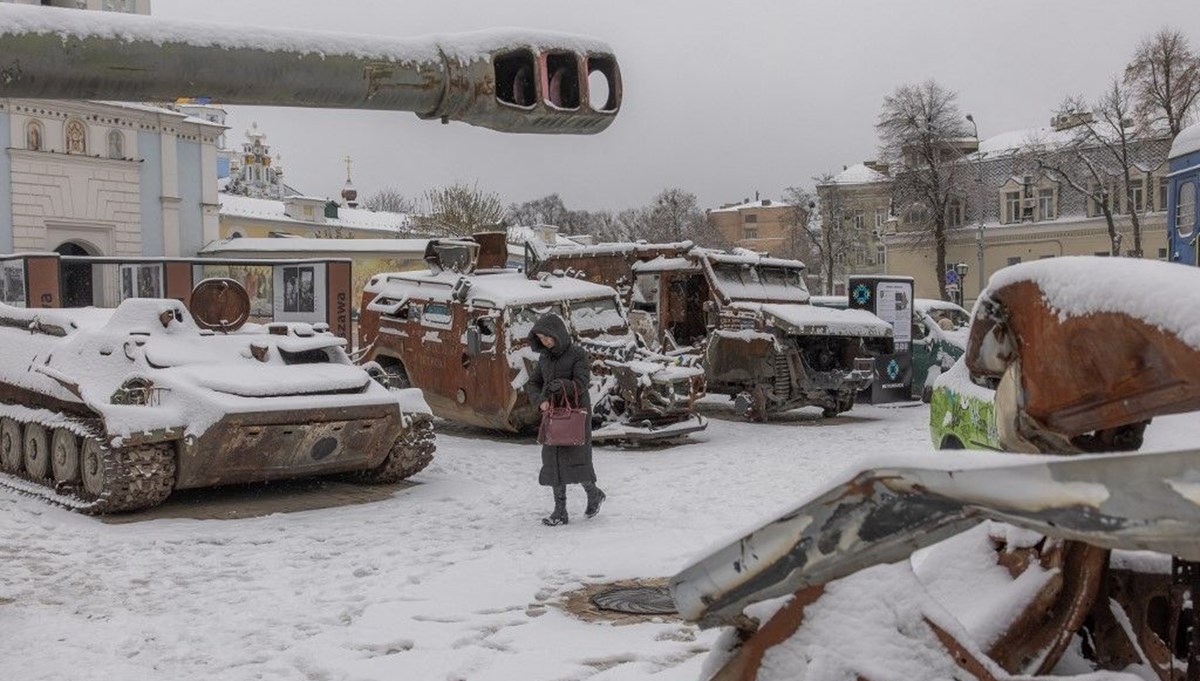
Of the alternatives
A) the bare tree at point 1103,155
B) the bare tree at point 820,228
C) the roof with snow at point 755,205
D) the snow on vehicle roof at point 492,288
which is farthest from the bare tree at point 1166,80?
the roof with snow at point 755,205

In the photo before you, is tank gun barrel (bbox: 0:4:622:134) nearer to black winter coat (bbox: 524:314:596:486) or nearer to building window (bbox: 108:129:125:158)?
black winter coat (bbox: 524:314:596:486)

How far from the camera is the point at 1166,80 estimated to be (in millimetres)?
35438

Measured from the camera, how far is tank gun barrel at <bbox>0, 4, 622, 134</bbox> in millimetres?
3043

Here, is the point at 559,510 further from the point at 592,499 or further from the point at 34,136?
the point at 34,136

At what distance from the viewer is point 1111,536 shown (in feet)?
4.99

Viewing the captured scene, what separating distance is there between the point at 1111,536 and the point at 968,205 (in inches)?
1849

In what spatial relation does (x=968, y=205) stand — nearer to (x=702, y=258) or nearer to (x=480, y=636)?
(x=702, y=258)

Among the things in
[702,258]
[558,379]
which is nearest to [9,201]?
[702,258]

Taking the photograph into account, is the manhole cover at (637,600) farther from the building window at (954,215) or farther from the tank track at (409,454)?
the building window at (954,215)

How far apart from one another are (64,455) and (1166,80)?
1347 inches

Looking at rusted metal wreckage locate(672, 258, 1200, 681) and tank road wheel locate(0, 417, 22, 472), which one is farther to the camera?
tank road wheel locate(0, 417, 22, 472)

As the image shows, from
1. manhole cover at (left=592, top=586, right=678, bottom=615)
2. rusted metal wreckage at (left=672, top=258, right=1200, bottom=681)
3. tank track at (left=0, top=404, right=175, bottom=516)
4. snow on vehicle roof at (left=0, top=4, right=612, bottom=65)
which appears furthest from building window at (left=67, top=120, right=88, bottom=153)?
rusted metal wreckage at (left=672, top=258, right=1200, bottom=681)

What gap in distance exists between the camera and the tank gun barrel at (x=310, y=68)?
304 cm

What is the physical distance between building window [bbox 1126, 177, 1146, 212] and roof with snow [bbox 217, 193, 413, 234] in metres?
31.6
